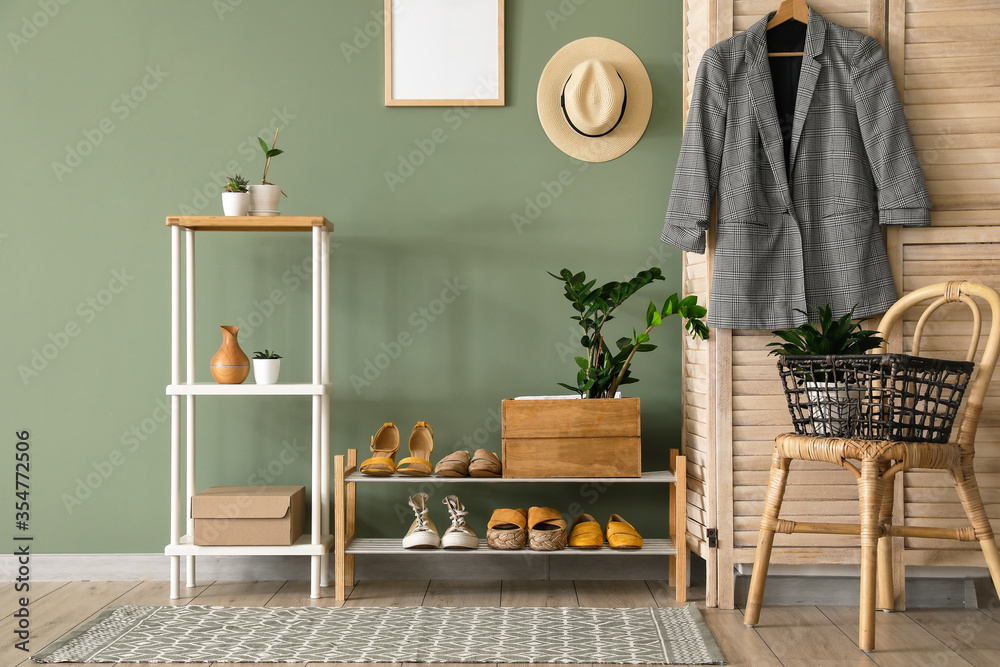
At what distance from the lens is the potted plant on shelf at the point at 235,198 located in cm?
221

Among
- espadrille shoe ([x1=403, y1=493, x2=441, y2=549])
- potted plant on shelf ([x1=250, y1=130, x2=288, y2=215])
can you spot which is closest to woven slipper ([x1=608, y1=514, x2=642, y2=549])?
espadrille shoe ([x1=403, y1=493, x2=441, y2=549])

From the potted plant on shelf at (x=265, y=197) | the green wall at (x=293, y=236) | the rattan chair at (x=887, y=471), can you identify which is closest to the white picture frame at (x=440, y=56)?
the green wall at (x=293, y=236)

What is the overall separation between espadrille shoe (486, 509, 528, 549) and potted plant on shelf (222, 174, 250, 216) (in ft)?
3.79

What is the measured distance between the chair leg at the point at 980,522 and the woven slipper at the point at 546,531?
3.28 ft

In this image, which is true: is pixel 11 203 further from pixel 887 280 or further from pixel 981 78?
pixel 981 78

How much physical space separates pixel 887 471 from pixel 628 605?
31.1 inches

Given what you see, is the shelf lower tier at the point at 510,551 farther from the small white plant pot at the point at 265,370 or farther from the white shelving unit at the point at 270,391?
the small white plant pot at the point at 265,370

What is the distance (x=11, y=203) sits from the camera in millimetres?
2461

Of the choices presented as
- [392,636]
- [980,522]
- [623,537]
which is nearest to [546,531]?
[623,537]

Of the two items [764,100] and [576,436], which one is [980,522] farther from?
[764,100]

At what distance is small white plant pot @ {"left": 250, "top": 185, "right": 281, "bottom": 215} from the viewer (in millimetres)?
2248

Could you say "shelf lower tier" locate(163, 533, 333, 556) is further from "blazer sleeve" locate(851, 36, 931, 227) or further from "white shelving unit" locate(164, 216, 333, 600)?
"blazer sleeve" locate(851, 36, 931, 227)

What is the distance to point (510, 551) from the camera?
6.97 feet

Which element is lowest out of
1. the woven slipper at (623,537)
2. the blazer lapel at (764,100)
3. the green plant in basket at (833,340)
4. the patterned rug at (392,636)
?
the patterned rug at (392,636)
